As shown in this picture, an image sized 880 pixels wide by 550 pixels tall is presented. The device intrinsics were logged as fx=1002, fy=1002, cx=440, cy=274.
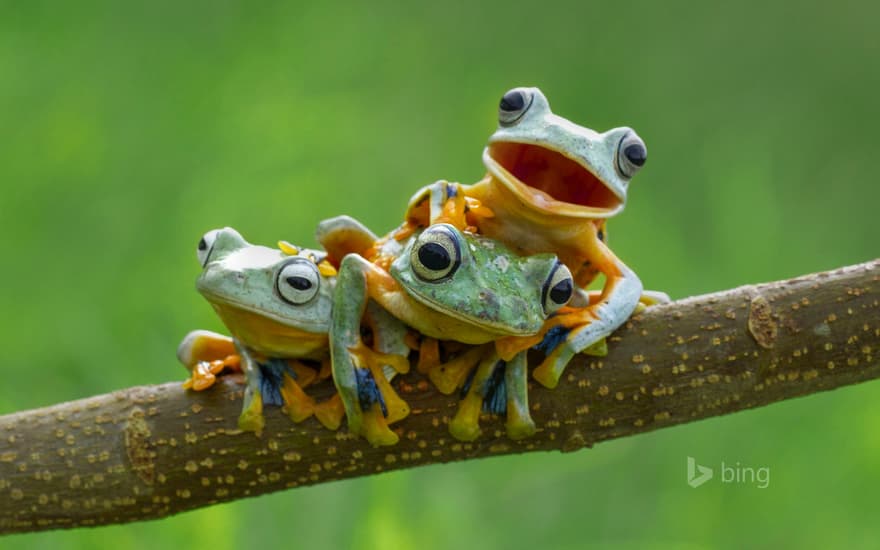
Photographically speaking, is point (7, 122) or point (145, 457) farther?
point (7, 122)

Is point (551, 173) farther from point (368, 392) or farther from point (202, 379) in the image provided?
point (202, 379)

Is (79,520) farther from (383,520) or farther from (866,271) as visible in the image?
(383,520)

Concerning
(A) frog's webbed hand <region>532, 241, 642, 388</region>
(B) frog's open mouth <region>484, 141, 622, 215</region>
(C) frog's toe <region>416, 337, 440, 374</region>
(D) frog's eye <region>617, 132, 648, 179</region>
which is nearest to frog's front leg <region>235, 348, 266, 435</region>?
(C) frog's toe <region>416, 337, 440, 374</region>

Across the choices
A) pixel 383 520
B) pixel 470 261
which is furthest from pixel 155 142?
pixel 470 261

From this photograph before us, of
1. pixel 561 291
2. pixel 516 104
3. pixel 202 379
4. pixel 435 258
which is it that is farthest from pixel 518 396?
pixel 202 379

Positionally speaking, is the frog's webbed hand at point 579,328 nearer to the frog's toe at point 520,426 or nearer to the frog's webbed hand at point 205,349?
the frog's toe at point 520,426

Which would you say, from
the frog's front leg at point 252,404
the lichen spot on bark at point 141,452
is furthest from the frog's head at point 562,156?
the lichen spot on bark at point 141,452
